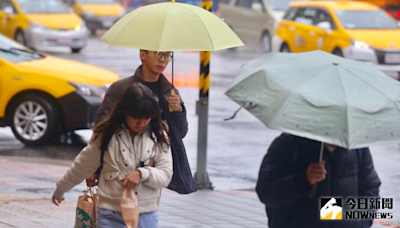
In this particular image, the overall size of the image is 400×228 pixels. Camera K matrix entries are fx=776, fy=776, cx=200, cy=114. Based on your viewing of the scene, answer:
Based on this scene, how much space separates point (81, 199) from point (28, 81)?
21.1 ft

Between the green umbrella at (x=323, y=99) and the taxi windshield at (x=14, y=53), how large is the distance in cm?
731

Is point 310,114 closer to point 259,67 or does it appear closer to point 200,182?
point 259,67

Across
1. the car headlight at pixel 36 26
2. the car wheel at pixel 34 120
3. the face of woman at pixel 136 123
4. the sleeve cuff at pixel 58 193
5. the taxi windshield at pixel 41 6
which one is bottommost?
the car headlight at pixel 36 26

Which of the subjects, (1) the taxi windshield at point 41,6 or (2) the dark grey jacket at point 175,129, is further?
(1) the taxi windshield at point 41,6

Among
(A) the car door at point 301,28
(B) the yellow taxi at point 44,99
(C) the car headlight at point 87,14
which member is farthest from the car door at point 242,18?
(B) the yellow taxi at point 44,99

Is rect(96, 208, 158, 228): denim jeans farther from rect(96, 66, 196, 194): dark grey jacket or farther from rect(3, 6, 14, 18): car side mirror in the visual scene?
rect(3, 6, 14, 18): car side mirror

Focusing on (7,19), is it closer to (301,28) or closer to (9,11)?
(9,11)

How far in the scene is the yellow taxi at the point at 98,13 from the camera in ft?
96.5

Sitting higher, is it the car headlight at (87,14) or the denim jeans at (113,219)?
the denim jeans at (113,219)

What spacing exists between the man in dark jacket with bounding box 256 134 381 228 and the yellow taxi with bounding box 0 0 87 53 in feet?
58.8

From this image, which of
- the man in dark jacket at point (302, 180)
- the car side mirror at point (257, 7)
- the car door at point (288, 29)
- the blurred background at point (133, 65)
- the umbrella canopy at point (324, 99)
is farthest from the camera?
the car side mirror at point (257, 7)

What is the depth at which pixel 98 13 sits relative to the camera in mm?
29438

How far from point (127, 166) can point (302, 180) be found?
2.90ft

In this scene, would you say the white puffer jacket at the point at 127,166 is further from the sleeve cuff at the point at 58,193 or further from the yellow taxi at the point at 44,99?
the yellow taxi at the point at 44,99
